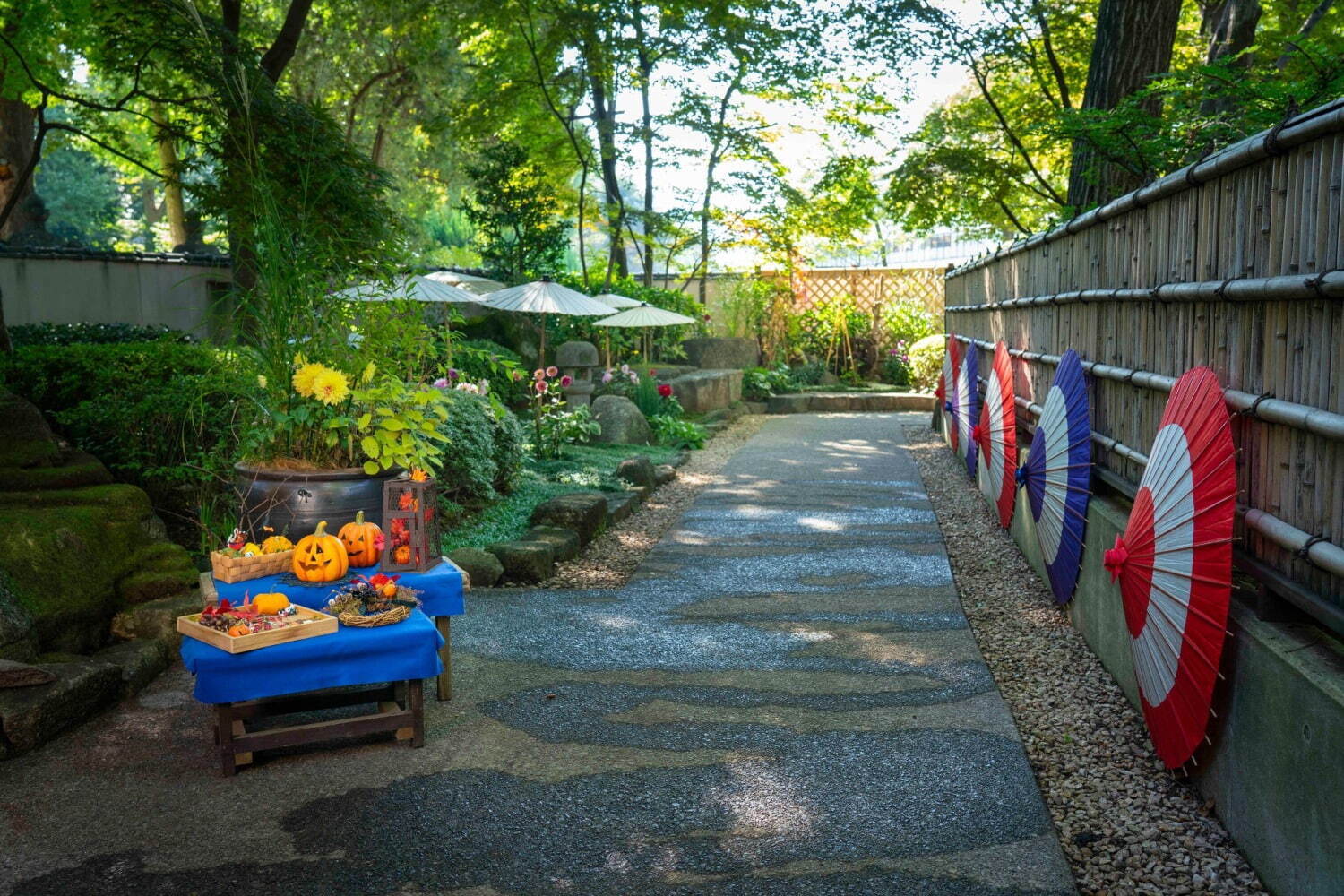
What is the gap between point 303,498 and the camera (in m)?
3.73

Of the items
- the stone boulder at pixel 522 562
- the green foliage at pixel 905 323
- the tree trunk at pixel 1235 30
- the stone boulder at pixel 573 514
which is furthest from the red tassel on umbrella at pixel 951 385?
the green foliage at pixel 905 323

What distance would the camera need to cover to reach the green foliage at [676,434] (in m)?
11.2

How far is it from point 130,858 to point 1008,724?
2.58 metres

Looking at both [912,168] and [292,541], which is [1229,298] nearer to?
[292,541]

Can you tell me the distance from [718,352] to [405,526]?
43.5 feet

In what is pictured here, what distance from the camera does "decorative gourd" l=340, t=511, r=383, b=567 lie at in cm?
366

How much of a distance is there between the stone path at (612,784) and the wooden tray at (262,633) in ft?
1.33

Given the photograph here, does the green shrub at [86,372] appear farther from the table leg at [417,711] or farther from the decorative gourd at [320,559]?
the table leg at [417,711]

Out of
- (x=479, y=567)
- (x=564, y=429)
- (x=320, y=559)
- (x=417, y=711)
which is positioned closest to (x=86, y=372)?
(x=479, y=567)

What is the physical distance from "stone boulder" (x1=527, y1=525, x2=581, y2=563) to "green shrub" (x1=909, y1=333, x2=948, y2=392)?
429 inches

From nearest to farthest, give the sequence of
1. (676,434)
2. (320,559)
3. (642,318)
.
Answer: (320,559)
(676,434)
(642,318)

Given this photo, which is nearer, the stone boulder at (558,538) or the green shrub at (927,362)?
the stone boulder at (558,538)

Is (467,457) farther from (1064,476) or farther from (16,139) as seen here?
(16,139)

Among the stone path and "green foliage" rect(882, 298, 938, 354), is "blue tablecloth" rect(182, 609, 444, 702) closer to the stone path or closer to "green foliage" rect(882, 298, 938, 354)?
the stone path
